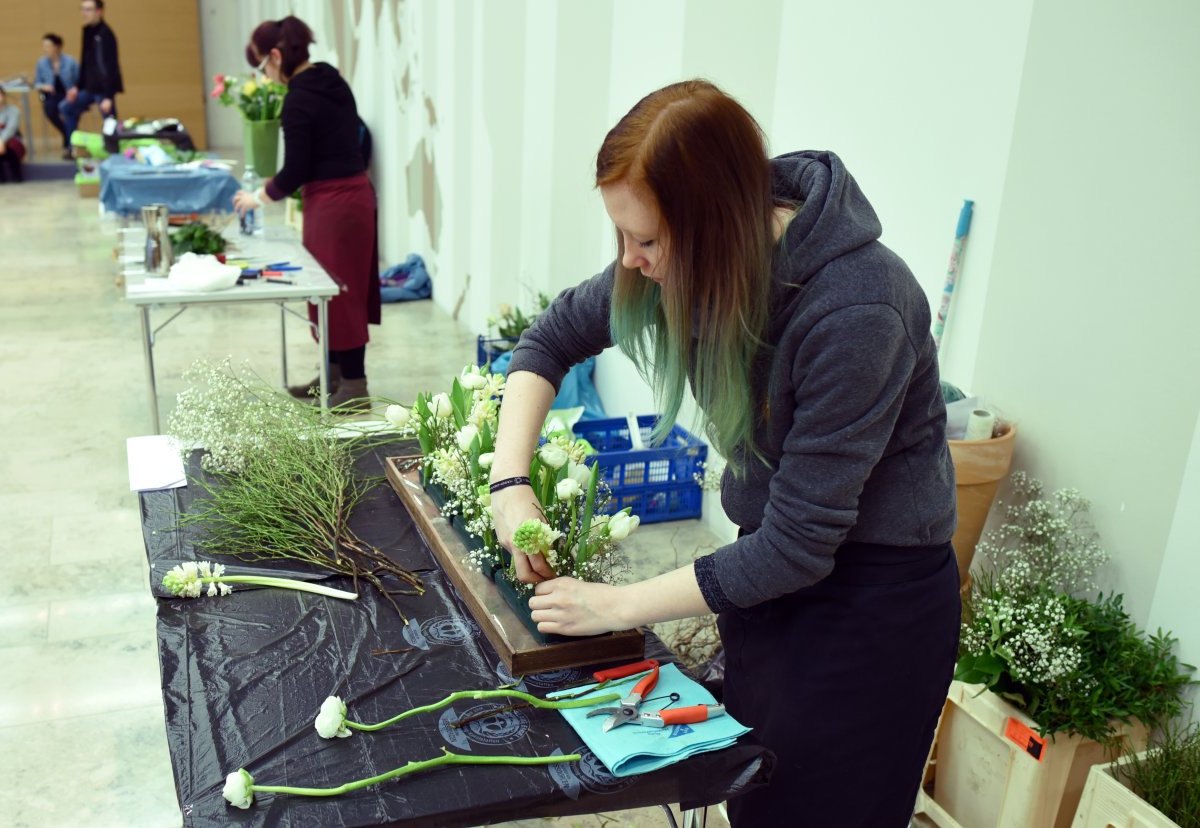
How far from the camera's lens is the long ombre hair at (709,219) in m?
1.22

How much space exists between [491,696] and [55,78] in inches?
508

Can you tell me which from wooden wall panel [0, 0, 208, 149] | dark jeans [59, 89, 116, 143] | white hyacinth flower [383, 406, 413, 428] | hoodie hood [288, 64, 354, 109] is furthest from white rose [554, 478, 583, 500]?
wooden wall panel [0, 0, 208, 149]

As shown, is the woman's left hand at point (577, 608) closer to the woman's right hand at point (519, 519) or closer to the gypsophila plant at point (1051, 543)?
the woman's right hand at point (519, 519)

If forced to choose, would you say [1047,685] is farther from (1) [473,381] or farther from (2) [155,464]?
(2) [155,464]

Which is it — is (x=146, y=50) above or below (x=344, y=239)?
above

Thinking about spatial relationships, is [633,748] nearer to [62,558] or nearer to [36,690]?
[36,690]

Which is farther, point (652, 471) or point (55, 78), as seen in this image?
point (55, 78)

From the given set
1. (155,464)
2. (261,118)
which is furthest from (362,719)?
(261,118)

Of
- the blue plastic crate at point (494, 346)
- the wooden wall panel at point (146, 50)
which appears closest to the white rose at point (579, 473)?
the blue plastic crate at point (494, 346)

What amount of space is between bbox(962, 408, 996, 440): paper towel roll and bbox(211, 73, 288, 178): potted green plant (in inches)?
169

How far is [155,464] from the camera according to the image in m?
2.16

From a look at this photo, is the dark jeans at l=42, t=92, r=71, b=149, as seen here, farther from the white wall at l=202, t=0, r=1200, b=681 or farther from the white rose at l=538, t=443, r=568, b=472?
the white rose at l=538, t=443, r=568, b=472

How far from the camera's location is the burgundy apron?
4.76 m

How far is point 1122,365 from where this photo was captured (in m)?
2.23
